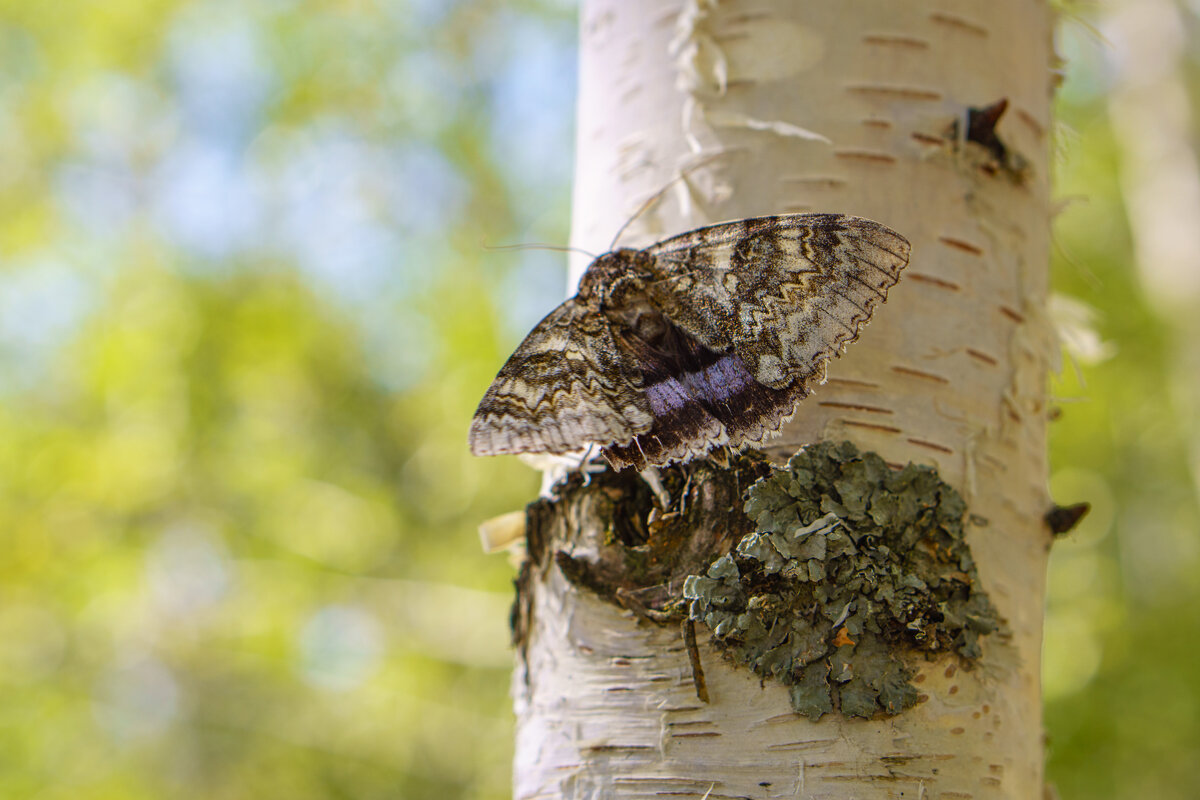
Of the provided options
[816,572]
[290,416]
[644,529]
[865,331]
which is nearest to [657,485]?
[644,529]

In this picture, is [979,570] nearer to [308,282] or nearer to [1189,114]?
[308,282]

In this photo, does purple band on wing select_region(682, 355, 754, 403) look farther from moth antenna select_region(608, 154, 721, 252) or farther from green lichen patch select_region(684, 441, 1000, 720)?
moth antenna select_region(608, 154, 721, 252)

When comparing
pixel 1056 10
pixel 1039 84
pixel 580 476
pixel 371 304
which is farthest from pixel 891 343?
pixel 371 304

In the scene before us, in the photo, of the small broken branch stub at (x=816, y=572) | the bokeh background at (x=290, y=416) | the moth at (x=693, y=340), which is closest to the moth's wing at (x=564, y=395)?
the moth at (x=693, y=340)

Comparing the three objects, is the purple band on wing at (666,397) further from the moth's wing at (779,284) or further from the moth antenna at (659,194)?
the moth antenna at (659,194)

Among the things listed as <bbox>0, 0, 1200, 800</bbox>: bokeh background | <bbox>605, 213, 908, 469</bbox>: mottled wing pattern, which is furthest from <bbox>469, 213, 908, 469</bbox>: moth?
<bbox>0, 0, 1200, 800</bbox>: bokeh background

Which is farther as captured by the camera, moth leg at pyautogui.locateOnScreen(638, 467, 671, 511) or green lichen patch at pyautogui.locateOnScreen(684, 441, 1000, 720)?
moth leg at pyautogui.locateOnScreen(638, 467, 671, 511)

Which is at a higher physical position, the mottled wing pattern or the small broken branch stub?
the mottled wing pattern
